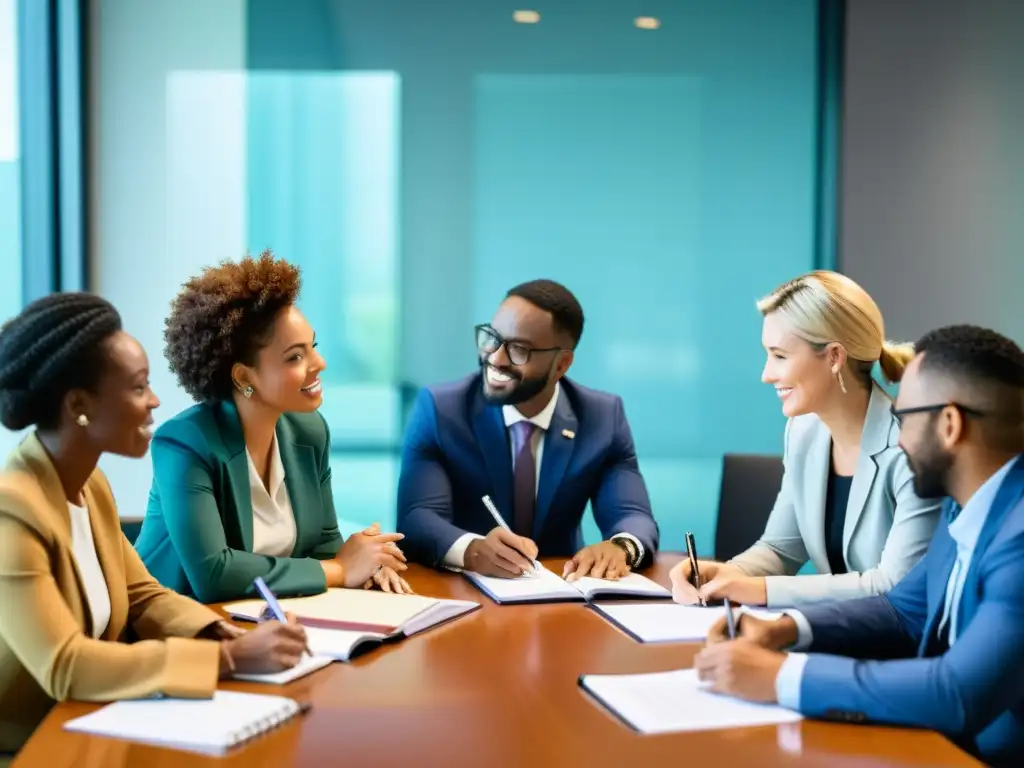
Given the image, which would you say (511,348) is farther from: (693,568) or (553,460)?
(693,568)

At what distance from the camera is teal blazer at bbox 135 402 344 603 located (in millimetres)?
2273

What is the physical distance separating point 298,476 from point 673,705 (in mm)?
1320

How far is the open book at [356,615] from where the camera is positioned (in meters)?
1.91

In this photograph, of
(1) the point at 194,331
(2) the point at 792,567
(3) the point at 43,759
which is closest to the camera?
(3) the point at 43,759

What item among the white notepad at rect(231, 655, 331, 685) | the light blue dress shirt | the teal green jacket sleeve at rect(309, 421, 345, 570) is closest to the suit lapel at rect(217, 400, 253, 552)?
the teal green jacket sleeve at rect(309, 421, 345, 570)

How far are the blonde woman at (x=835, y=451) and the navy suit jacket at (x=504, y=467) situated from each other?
0.46m

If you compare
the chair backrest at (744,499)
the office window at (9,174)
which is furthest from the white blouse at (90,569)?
the office window at (9,174)

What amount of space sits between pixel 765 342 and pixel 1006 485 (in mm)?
985

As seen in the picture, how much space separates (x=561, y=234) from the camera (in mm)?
4547

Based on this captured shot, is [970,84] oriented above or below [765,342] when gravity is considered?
above

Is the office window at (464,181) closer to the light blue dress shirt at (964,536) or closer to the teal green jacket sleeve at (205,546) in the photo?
the teal green jacket sleeve at (205,546)

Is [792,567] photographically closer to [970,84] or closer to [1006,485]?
[1006,485]

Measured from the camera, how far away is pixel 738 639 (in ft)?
5.82

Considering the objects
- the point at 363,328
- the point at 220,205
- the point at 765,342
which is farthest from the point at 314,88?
the point at 765,342
